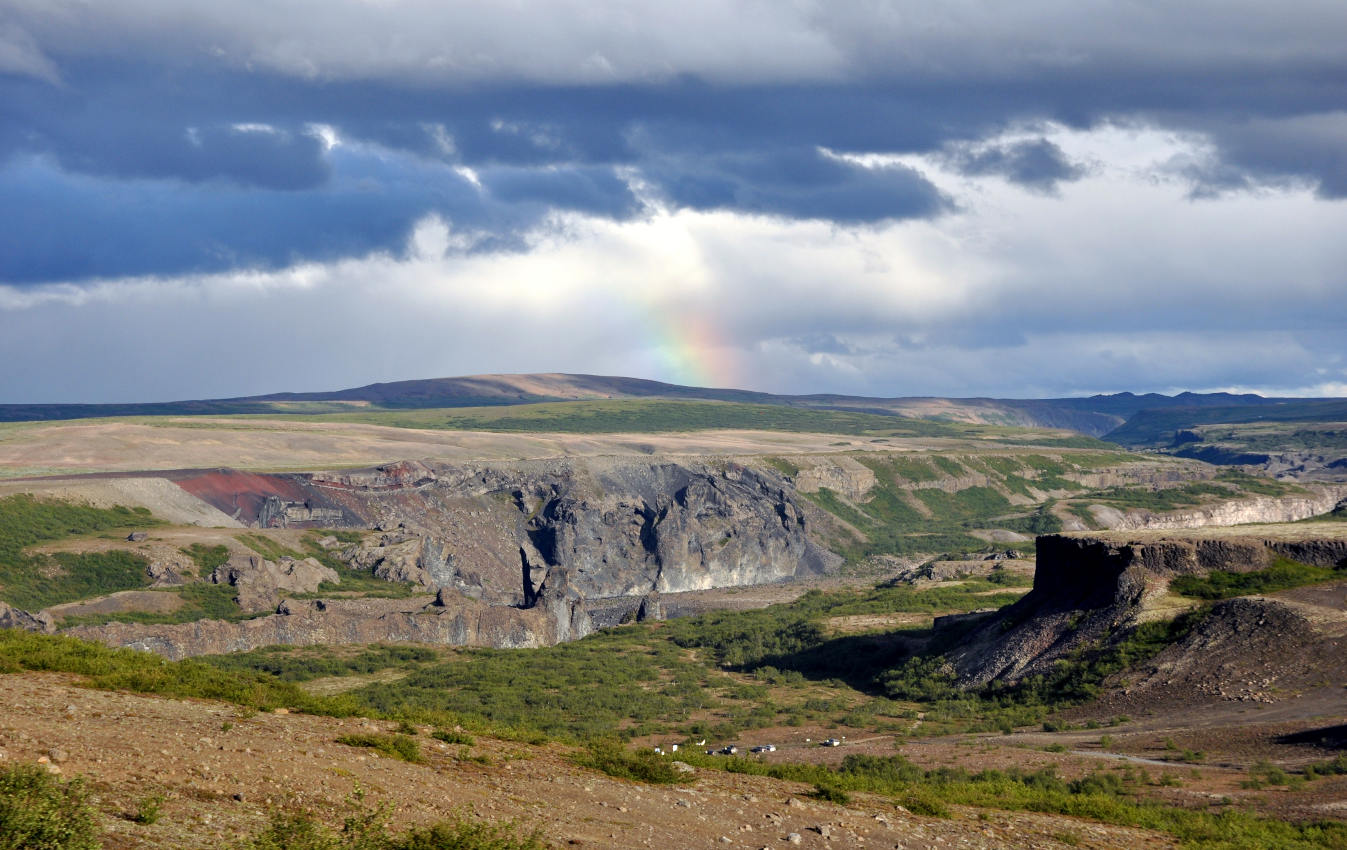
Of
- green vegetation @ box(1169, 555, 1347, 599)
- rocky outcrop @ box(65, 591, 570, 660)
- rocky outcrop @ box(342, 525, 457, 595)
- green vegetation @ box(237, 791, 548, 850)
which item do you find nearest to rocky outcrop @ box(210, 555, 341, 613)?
rocky outcrop @ box(65, 591, 570, 660)

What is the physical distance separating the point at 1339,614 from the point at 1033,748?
20.2 m

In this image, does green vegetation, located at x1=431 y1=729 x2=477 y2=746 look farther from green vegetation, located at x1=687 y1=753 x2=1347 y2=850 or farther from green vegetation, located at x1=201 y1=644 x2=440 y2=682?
green vegetation, located at x1=201 y1=644 x2=440 y2=682

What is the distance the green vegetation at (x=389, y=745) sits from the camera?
25.4 m

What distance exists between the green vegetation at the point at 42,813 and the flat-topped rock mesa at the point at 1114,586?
55862mm

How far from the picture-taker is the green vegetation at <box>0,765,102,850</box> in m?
14.2

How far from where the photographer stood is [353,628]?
94.7 m

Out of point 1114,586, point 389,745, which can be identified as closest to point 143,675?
point 389,745

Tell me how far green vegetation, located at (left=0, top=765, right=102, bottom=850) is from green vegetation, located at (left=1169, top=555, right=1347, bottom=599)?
6049 centimetres

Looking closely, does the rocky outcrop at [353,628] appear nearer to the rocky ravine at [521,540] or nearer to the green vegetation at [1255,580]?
the rocky ravine at [521,540]

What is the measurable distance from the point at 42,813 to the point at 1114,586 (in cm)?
6182

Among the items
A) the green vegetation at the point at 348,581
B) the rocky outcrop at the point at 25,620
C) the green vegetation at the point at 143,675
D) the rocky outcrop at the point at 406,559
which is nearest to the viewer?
the green vegetation at the point at 143,675

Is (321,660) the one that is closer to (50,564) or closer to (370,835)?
Answer: (50,564)

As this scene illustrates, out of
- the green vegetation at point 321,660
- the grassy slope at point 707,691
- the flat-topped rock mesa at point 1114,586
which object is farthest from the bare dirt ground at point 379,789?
the green vegetation at point 321,660

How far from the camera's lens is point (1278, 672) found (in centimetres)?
5281
